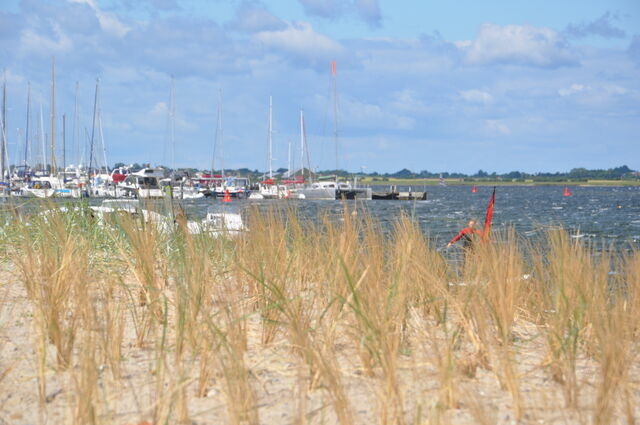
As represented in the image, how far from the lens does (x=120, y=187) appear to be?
52.1 metres

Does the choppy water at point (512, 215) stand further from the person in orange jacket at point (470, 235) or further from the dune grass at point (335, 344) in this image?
the dune grass at point (335, 344)

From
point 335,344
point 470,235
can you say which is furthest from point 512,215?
point 335,344

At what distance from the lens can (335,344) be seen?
4398mm

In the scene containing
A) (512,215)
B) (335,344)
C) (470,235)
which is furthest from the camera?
(512,215)

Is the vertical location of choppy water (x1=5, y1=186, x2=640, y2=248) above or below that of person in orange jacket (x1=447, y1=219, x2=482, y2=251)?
below

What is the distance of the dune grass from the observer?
3.29 meters

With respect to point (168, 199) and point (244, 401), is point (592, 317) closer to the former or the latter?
point (244, 401)

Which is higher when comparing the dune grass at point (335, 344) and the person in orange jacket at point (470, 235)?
the person in orange jacket at point (470, 235)

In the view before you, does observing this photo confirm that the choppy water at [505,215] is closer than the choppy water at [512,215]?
Yes

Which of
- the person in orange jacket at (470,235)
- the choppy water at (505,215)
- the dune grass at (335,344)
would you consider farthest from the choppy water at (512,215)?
the dune grass at (335,344)

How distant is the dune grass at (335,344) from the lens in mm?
3287

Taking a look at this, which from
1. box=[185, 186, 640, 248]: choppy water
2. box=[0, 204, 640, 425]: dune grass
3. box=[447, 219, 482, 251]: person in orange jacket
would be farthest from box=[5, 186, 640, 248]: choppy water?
box=[0, 204, 640, 425]: dune grass

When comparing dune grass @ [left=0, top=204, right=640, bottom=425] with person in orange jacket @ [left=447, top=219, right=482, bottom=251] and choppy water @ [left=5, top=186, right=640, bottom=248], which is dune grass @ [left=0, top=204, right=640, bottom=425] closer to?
person in orange jacket @ [left=447, top=219, right=482, bottom=251]

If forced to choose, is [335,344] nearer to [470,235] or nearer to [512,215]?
[470,235]
